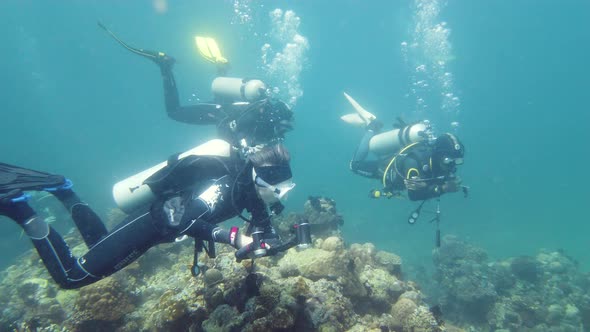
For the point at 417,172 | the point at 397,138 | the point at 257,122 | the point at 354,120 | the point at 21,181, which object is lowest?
the point at 21,181

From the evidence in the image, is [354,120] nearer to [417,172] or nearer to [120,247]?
[417,172]

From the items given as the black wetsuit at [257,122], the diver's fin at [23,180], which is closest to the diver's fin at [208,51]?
the black wetsuit at [257,122]

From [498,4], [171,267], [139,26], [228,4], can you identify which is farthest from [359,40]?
[171,267]

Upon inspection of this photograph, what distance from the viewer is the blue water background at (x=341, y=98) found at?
44844 mm

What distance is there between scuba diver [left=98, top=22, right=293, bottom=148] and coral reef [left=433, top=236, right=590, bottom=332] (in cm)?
1082

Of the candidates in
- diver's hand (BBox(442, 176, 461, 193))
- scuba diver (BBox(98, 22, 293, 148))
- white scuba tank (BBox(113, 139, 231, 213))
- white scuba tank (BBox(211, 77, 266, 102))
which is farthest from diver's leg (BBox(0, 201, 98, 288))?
diver's hand (BBox(442, 176, 461, 193))

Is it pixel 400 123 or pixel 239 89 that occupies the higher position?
pixel 400 123

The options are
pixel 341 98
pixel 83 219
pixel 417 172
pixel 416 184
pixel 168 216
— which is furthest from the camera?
pixel 341 98

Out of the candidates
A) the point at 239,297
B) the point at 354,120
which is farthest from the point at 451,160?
the point at 239,297

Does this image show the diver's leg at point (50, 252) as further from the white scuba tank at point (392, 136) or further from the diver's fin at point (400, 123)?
the diver's fin at point (400, 123)

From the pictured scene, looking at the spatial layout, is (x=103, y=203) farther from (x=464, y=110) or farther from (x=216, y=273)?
(x=464, y=110)

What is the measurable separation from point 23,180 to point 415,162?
28.6 ft

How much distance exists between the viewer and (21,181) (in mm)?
4090

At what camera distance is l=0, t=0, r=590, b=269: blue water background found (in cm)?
4484
